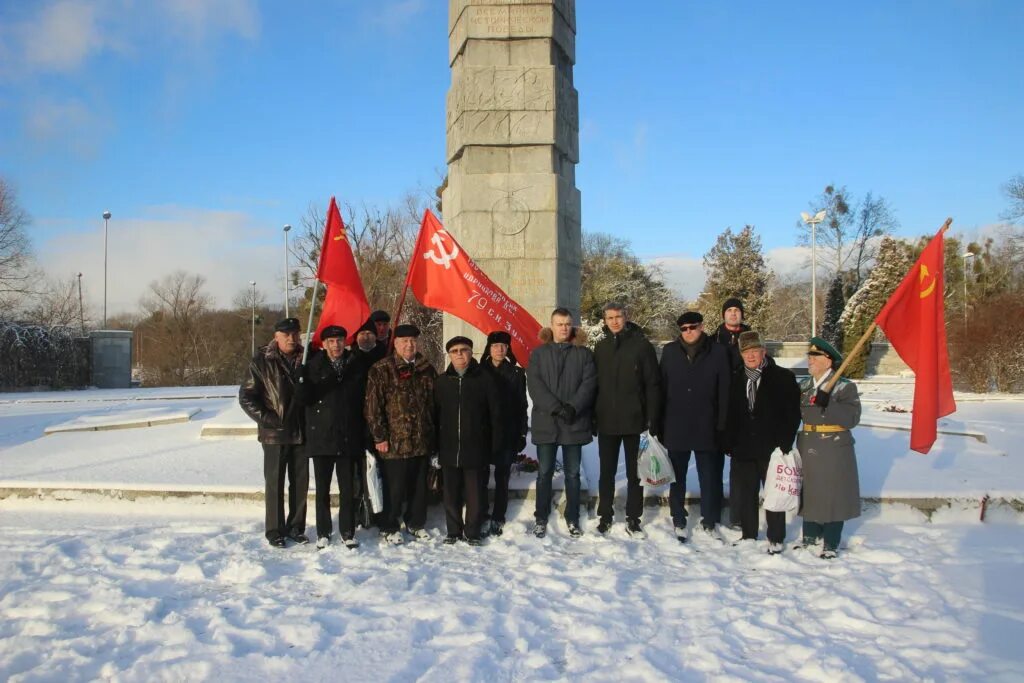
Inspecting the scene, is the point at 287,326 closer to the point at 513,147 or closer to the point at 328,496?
the point at 328,496

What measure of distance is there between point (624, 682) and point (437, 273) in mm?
4317

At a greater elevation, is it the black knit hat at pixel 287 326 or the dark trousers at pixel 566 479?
the black knit hat at pixel 287 326

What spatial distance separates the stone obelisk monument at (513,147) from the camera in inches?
364

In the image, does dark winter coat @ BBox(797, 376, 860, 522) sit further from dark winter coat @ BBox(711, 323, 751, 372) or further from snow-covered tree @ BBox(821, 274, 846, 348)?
snow-covered tree @ BBox(821, 274, 846, 348)

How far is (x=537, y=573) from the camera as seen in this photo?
496cm

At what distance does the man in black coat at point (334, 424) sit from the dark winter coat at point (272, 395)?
129mm

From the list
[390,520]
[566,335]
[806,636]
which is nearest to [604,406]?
[566,335]

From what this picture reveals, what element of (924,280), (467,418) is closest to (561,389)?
Result: (467,418)

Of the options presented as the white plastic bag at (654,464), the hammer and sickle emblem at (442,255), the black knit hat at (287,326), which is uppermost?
the hammer and sickle emblem at (442,255)

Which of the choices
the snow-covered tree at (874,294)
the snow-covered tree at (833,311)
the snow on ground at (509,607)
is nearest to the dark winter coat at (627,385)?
the snow on ground at (509,607)

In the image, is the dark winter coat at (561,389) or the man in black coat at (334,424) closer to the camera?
the man in black coat at (334,424)

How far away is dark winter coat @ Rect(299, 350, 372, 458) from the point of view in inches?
215

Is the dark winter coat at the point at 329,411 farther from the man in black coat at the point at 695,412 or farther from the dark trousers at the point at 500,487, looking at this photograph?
the man in black coat at the point at 695,412

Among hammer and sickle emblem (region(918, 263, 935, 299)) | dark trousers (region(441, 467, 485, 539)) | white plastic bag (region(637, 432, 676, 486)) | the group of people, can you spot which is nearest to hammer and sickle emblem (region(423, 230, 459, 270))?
the group of people
